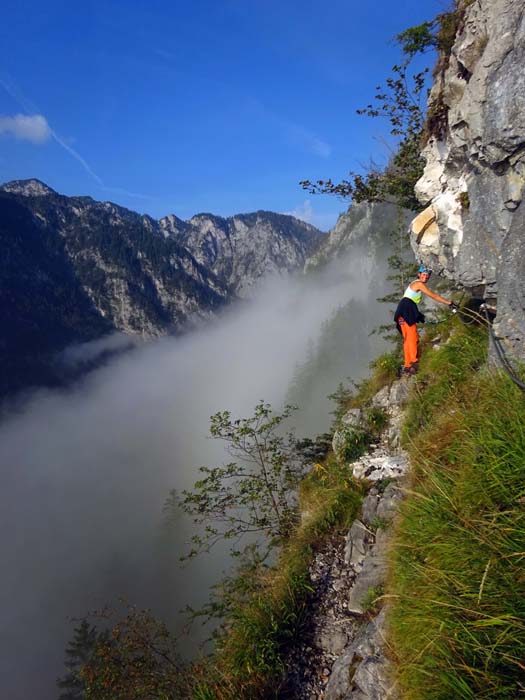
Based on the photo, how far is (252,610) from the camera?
17.0 feet

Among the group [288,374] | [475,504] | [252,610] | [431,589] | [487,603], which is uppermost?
[475,504]

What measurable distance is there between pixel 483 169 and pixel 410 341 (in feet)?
12.8

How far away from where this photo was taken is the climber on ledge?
314 inches

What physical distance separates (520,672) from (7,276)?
23799 centimetres

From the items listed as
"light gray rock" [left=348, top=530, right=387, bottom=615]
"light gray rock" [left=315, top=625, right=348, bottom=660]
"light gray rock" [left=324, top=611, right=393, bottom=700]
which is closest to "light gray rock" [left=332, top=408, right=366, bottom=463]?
"light gray rock" [left=348, top=530, right=387, bottom=615]

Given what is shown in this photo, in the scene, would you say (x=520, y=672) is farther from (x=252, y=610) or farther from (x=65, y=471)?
(x=65, y=471)

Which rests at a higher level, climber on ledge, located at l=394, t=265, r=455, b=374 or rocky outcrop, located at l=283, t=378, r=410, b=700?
climber on ledge, located at l=394, t=265, r=455, b=374

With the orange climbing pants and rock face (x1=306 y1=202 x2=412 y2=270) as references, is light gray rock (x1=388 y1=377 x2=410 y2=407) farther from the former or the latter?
rock face (x1=306 y1=202 x2=412 y2=270)

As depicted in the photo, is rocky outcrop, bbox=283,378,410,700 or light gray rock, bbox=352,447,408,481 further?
light gray rock, bbox=352,447,408,481

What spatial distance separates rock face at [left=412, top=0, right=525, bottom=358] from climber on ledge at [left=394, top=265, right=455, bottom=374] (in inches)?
20.2

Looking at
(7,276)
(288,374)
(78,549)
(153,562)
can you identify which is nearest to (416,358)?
(153,562)

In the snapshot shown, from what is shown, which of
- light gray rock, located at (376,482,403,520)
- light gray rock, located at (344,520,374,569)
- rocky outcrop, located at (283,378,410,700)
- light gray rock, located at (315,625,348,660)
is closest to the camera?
rocky outcrop, located at (283,378,410,700)

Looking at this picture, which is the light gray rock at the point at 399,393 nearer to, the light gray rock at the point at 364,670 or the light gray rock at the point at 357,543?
the light gray rock at the point at 357,543

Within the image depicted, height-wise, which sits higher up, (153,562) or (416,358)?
(416,358)
